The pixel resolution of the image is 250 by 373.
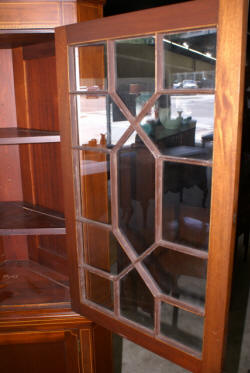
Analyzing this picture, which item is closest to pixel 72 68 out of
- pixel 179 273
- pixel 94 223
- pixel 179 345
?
pixel 94 223

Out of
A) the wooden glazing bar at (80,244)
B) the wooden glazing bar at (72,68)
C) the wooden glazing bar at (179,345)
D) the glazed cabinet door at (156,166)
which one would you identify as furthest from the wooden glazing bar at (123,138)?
the wooden glazing bar at (179,345)

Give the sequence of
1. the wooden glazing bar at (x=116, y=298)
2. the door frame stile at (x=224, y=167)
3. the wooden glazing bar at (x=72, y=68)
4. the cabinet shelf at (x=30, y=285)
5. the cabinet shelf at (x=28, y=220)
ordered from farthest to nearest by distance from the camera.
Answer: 1. the cabinet shelf at (x=30, y=285)
2. the cabinet shelf at (x=28, y=220)
3. the wooden glazing bar at (x=116, y=298)
4. the wooden glazing bar at (x=72, y=68)
5. the door frame stile at (x=224, y=167)

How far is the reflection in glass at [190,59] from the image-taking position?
896 millimetres

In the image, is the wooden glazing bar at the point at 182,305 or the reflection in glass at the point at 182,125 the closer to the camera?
the reflection in glass at the point at 182,125

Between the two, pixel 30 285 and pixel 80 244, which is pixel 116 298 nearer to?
pixel 80 244

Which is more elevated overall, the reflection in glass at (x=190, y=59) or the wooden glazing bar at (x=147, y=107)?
the reflection in glass at (x=190, y=59)

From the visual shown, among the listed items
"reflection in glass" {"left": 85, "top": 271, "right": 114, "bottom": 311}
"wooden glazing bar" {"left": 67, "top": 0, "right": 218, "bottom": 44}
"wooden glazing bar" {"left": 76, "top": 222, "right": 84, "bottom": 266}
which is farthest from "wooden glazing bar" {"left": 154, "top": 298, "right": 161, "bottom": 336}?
"wooden glazing bar" {"left": 67, "top": 0, "right": 218, "bottom": 44}

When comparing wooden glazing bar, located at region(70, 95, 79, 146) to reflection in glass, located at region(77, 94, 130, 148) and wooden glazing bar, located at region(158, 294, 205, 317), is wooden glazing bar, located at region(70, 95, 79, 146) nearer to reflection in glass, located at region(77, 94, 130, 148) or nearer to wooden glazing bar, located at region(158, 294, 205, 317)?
reflection in glass, located at region(77, 94, 130, 148)

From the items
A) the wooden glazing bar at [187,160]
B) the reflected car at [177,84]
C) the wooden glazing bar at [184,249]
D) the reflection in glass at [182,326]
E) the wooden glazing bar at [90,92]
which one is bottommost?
the reflection in glass at [182,326]

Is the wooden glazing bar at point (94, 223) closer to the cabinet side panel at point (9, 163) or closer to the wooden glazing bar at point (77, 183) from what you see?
the wooden glazing bar at point (77, 183)

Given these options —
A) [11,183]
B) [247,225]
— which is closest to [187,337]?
[11,183]

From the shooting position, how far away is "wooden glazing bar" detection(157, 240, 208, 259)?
101 cm

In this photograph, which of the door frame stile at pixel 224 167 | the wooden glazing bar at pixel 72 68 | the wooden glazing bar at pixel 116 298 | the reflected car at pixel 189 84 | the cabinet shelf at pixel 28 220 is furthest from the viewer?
the cabinet shelf at pixel 28 220

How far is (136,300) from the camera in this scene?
1.29 m
